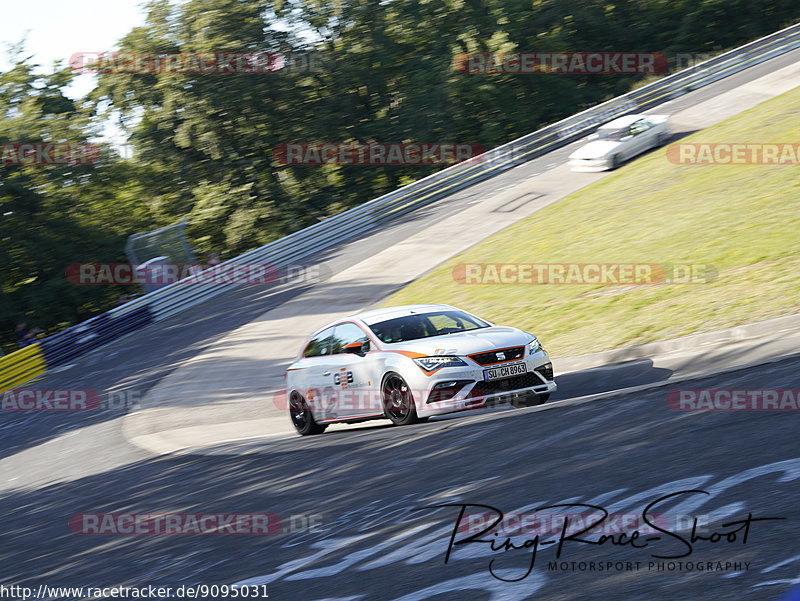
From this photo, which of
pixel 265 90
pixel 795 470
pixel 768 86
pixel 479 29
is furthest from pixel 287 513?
pixel 479 29

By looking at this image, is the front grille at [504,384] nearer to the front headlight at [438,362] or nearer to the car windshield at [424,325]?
the front headlight at [438,362]

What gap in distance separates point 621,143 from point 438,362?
1877 centimetres

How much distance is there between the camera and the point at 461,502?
688cm

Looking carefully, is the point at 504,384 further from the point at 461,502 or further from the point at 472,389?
the point at 461,502

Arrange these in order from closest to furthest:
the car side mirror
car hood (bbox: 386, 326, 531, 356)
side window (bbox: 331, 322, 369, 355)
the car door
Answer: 1. car hood (bbox: 386, 326, 531, 356)
2. the car door
3. the car side mirror
4. side window (bbox: 331, 322, 369, 355)

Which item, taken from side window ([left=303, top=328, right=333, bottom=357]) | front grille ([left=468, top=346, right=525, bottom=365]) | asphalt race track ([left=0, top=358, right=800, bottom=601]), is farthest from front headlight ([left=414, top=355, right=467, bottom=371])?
side window ([left=303, top=328, right=333, bottom=357])

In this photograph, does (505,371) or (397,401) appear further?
(397,401)

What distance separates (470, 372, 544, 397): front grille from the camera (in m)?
10.2

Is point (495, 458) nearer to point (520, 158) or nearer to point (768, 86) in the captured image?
point (520, 158)

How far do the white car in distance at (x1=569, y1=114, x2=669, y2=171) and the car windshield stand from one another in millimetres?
16576

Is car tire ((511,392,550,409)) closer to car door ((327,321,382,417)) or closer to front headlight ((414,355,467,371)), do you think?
front headlight ((414,355,467,371))

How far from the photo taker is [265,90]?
126 feet

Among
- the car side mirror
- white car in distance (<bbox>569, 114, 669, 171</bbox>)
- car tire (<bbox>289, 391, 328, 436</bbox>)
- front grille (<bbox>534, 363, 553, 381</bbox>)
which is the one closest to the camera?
front grille (<bbox>534, 363, 553, 381</bbox>)

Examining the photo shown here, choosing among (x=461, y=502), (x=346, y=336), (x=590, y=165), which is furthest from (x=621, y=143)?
(x=461, y=502)
